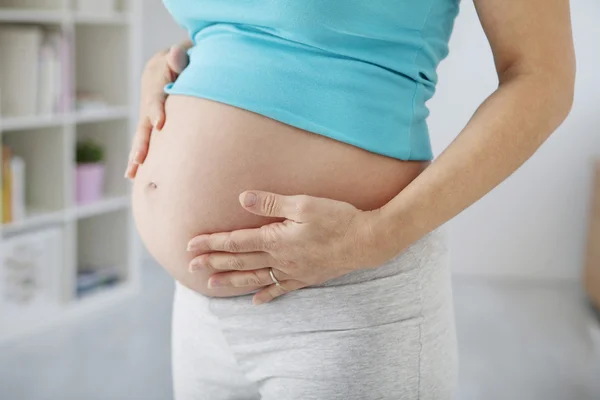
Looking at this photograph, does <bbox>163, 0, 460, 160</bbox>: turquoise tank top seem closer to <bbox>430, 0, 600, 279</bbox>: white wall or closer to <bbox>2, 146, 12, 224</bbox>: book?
<bbox>2, 146, 12, 224</bbox>: book

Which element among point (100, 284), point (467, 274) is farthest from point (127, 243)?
point (467, 274)

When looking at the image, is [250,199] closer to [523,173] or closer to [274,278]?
[274,278]

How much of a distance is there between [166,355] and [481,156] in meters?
2.00

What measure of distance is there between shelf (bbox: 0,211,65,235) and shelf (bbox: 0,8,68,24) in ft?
2.42

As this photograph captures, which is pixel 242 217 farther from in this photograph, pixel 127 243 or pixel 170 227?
pixel 127 243

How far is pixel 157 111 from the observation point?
87 cm

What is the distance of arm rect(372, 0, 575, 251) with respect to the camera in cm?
69

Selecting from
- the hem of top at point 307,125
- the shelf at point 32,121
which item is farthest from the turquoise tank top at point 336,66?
the shelf at point 32,121

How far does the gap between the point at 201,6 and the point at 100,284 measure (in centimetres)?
241

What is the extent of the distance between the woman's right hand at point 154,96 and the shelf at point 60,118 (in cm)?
179

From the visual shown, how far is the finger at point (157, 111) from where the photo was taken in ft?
2.83

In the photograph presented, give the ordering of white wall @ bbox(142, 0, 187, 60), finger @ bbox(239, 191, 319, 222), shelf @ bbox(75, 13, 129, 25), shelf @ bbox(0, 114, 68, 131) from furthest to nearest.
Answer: white wall @ bbox(142, 0, 187, 60)
shelf @ bbox(75, 13, 129, 25)
shelf @ bbox(0, 114, 68, 131)
finger @ bbox(239, 191, 319, 222)

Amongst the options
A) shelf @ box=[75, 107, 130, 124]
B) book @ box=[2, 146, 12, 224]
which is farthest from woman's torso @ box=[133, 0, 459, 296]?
shelf @ box=[75, 107, 130, 124]

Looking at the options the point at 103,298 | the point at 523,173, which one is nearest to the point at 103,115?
the point at 103,298
